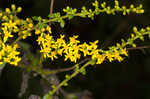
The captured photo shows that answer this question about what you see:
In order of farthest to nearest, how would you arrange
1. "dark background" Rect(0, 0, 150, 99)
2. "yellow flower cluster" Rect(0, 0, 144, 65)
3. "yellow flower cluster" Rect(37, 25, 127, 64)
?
"dark background" Rect(0, 0, 150, 99)
"yellow flower cluster" Rect(37, 25, 127, 64)
"yellow flower cluster" Rect(0, 0, 144, 65)

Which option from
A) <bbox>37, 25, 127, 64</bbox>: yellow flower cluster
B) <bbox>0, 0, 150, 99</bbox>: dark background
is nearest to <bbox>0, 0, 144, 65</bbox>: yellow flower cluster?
<bbox>37, 25, 127, 64</bbox>: yellow flower cluster

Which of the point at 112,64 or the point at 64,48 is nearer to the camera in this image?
the point at 64,48

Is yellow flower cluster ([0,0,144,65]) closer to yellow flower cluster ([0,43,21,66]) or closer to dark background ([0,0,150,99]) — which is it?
yellow flower cluster ([0,43,21,66])

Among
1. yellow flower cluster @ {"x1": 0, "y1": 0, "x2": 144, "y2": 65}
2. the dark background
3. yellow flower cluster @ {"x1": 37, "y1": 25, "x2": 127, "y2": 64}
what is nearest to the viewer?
yellow flower cluster @ {"x1": 0, "y1": 0, "x2": 144, "y2": 65}

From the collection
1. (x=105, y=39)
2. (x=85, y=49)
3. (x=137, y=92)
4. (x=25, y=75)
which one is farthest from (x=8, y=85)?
(x=137, y=92)

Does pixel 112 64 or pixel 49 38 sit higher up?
pixel 49 38

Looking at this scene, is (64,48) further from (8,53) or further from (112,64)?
(112,64)

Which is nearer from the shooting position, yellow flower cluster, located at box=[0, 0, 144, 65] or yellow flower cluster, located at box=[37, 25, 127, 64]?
yellow flower cluster, located at box=[0, 0, 144, 65]

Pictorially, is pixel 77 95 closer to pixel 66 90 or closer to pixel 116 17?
pixel 66 90

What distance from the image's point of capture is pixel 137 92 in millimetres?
3850

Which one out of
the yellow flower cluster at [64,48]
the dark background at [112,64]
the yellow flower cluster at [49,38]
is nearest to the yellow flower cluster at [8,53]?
the yellow flower cluster at [49,38]

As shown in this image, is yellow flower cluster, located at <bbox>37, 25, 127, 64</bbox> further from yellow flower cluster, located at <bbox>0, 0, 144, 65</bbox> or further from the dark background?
the dark background

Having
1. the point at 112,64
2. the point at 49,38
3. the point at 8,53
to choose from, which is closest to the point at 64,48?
the point at 49,38

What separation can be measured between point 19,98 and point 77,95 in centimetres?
88
